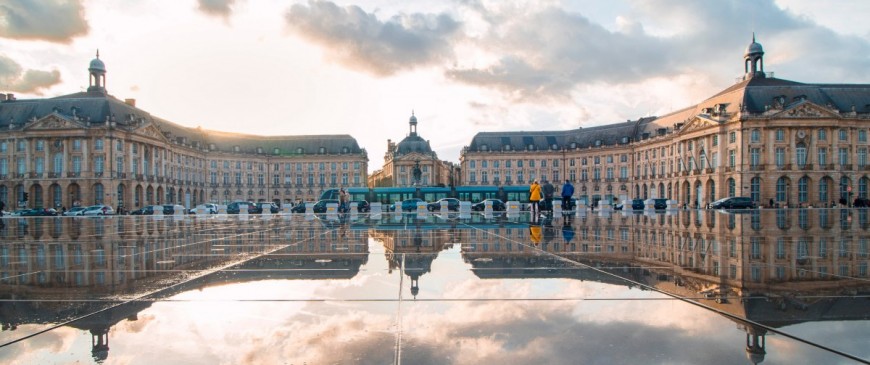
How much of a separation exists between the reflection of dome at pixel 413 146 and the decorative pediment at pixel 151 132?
47.9 m

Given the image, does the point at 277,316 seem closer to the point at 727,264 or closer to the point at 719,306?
the point at 719,306

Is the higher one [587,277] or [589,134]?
[589,134]

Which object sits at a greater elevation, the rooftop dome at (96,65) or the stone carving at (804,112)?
the rooftop dome at (96,65)


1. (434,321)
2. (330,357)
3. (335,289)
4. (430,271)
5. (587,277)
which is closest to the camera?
(330,357)

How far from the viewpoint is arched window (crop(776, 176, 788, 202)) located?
67938 millimetres

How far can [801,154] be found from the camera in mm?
68625

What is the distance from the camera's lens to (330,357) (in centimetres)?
336

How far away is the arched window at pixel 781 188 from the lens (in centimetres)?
6794

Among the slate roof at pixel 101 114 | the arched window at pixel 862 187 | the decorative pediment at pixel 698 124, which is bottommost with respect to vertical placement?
the arched window at pixel 862 187

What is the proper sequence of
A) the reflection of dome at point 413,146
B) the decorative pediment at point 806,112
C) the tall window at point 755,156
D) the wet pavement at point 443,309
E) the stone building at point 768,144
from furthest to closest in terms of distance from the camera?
the reflection of dome at point 413,146
the tall window at point 755,156
the stone building at point 768,144
the decorative pediment at point 806,112
the wet pavement at point 443,309

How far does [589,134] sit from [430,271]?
102158 mm

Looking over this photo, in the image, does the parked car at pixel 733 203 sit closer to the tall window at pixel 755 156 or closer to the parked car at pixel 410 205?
the tall window at pixel 755 156

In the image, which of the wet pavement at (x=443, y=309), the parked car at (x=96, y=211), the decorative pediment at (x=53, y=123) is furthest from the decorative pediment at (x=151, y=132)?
the wet pavement at (x=443, y=309)

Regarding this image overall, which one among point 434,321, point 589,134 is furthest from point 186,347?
point 589,134
